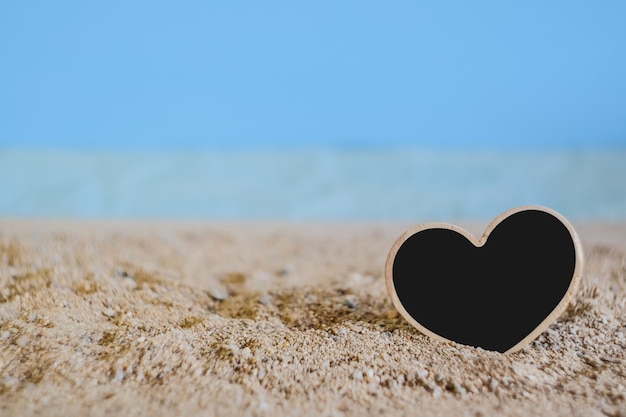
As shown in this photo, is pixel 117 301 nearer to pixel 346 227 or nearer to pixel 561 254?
pixel 561 254

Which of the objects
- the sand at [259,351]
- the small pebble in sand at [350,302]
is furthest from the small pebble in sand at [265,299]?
the small pebble in sand at [350,302]

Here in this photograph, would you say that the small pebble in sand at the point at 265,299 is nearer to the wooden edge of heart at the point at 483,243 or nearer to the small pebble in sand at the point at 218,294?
the small pebble in sand at the point at 218,294

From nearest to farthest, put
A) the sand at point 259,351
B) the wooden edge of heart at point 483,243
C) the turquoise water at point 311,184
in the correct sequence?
the sand at point 259,351
the wooden edge of heart at point 483,243
the turquoise water at point 311,184

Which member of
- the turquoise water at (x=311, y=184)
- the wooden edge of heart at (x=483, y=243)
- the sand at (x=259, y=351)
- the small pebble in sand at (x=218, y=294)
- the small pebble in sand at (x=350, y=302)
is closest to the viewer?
the sand at (x=259, y=351)

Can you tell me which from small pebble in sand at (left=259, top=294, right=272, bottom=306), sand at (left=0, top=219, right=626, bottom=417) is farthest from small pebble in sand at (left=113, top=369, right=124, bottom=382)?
small pebble in sand at (left=259, top=294, right=272, bottom=306)

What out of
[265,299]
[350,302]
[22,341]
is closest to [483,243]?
[350,302]

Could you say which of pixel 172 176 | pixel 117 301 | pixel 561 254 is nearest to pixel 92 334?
pixel 117 301
